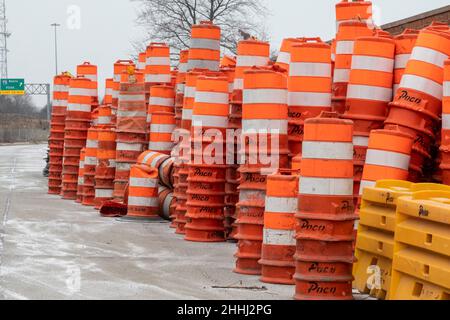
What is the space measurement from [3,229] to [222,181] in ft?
12.0

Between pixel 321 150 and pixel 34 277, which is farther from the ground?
pixel 321 150

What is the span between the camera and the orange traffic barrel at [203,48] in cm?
1891

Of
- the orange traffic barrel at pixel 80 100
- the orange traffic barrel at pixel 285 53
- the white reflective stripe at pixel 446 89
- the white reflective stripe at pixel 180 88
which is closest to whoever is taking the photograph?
the white reflective stripe at pixel 446 89

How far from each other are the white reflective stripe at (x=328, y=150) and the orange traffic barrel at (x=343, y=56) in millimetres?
3133

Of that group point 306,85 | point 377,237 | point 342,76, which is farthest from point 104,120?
point 377,237

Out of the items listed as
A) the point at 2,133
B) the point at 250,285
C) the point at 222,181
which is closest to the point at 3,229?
the point at 222,181

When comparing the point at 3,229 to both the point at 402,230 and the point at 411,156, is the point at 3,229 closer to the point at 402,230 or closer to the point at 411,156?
the point at 411,156

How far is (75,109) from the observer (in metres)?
23.2

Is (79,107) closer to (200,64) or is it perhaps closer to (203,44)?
(200,64)

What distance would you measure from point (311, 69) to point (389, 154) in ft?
5.82

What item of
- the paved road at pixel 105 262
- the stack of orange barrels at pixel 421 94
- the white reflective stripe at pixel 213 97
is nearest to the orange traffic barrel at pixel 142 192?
the paved road at pixel 105 262

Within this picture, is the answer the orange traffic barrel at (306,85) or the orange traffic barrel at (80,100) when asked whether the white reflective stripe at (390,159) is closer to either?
the orange traffic barrel at (306,85)

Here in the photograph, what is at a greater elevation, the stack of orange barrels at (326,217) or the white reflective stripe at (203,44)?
the white reflective stripe at (203,44)

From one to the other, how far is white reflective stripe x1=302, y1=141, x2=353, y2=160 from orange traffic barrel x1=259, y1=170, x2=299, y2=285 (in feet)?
3.22
